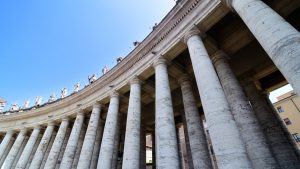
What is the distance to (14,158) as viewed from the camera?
2206cm

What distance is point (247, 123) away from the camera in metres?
9.80

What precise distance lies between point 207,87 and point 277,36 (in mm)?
3455

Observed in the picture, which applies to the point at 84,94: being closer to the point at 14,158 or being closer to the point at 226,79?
the point at 14,158

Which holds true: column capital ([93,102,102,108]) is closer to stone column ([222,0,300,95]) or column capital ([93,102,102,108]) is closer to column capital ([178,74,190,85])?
column capital ([178,74,190,85])

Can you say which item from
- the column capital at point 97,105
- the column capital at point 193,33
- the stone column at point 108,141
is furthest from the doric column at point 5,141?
the column capital at point 193,33

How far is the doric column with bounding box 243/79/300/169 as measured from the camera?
35.4 feet

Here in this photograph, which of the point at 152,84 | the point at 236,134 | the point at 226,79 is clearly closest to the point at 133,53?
the point at 152,84

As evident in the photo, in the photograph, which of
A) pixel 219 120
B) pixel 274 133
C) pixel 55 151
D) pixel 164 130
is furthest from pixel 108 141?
pixel 274 133

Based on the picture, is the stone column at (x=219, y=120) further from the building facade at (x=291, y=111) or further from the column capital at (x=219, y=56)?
the building facade at (x=291, y=111)

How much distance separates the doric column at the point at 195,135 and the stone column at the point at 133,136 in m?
3.43

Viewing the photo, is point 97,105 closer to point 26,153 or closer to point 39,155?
point 39,155

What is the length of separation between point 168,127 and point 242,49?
28.8 ft

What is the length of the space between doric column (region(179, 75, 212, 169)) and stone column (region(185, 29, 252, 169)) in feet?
12.7

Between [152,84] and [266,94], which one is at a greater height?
[152,84]
